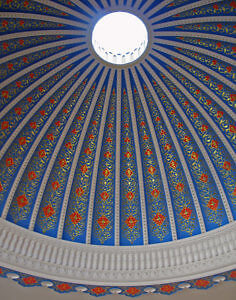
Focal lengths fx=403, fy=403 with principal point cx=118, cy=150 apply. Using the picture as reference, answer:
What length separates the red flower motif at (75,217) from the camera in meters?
12.2

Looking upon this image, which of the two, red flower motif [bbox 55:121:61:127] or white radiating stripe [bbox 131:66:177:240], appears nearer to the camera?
white radiating stripe [bbox 131:66:177:240]

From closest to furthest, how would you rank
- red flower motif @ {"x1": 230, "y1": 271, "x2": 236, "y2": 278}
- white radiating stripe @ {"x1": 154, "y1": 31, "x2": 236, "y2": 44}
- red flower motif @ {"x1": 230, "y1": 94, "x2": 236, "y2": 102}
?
red flower motif @ {"x1": 230, "y1": 271, "x2": 236, "y2": 278} < white radiating stripe @ {"x1": 154, "y1": 31, "x2": 236, "y2": 44} < red flower motif @ {"x1": 230, "y1": 94, "x2": 236, "y2": 102}

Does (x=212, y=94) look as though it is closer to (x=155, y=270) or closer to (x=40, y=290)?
(x=155, y=270)

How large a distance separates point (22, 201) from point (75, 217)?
166cm

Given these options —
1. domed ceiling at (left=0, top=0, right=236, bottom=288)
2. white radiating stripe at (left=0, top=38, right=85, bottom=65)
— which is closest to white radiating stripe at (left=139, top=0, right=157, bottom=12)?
domed ceiling at (left=0, top=0, right=236, bottom=288)

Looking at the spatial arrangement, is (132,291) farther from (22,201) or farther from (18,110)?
(18,110)

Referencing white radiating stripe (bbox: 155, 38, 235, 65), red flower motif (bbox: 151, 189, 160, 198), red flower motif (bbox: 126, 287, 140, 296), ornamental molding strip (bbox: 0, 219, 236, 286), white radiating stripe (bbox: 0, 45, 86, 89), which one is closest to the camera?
ornamental molding strip (bbox: 0, 219, 236, 286)

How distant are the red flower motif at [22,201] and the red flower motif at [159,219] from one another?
12.8ft

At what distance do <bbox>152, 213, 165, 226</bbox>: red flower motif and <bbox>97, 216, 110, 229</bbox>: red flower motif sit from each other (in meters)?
1.44

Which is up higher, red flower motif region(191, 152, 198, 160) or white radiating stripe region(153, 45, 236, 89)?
white radiating stripe region(153, 45, 236, 89)

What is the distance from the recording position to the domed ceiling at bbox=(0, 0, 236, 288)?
1134 centimetres

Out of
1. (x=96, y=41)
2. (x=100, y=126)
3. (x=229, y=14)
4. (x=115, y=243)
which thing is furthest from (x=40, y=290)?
(x=229, y=14)

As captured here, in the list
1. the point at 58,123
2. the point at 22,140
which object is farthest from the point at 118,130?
the point at 22,140

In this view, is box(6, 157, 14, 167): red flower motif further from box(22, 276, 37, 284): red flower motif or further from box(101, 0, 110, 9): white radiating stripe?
box(101, 0, 110, 9): white radiating stripe
